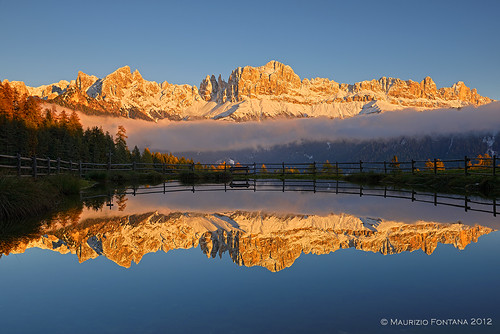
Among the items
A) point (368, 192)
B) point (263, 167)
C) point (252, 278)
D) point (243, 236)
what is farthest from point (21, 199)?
point (263, 167)

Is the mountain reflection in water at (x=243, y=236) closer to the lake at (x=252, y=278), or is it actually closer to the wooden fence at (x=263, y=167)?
the lake at (x=252, y=278)

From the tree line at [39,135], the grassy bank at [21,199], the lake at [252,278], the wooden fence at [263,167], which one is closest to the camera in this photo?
the lake at [252,278]

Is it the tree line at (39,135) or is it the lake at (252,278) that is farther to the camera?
the tree line at (39,135)

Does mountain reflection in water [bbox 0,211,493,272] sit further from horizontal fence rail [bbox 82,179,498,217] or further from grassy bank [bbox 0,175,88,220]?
horizontal fence rail [bbox 82,179,498,217]

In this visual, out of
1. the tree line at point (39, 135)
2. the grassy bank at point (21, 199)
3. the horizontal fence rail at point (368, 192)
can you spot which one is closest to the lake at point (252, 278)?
the grassy bank at point (21, 199)

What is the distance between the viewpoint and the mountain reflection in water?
24.5 feet

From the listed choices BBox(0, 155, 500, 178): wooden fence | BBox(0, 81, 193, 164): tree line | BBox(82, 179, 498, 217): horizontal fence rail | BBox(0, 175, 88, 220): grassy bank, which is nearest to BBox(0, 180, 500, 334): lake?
BBox(0, 175, 88, 220): grassy bank

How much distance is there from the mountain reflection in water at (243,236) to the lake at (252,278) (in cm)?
3

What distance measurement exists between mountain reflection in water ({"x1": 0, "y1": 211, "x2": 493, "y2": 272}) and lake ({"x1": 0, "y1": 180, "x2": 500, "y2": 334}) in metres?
0.03

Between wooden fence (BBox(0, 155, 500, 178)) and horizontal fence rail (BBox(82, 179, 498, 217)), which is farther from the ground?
wooden fence (BBox(0, 155, 500, 178))

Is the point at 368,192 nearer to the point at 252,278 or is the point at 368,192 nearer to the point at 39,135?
the point at 252,278

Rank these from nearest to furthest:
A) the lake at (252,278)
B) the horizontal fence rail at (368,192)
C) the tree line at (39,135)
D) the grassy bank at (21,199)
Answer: the lake at (252,278) < the grassy bank at (21,199) < the horizontal fence rail at (368,192) < the tree line at (39,135)

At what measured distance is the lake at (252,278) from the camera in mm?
4281

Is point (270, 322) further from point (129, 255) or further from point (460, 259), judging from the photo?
point (460, 259)
